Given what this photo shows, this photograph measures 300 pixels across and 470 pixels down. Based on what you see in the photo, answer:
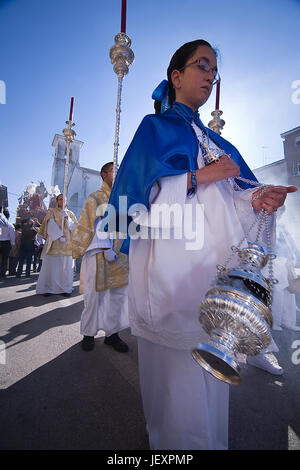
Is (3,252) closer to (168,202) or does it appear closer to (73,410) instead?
(73,410)

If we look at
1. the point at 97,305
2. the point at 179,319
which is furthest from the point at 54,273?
the point at 179,319

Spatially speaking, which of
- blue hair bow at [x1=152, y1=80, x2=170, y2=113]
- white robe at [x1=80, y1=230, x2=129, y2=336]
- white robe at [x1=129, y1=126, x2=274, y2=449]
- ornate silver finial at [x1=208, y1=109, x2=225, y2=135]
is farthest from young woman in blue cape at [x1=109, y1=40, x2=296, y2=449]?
ornate silver finial at [x1=208, y1=109, x2=225, y2=135]

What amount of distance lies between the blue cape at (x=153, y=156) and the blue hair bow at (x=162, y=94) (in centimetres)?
27

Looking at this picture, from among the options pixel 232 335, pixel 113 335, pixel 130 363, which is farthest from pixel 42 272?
pixel 232 335

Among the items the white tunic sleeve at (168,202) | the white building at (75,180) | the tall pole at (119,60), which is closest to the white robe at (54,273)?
the tall pole at (119,60)

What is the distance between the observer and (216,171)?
1.09m

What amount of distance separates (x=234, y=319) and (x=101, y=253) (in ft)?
7.44

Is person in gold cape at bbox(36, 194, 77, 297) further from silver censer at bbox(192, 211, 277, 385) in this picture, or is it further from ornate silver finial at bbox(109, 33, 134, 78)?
silver censer at bbox(192, 211, 277, 385)

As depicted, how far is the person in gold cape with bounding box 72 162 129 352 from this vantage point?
2715mm

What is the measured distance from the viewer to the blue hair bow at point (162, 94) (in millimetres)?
1498

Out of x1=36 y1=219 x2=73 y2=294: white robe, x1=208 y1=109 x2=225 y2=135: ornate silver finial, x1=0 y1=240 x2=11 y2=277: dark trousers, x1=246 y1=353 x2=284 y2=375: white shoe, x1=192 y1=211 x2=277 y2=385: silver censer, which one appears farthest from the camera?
x1=0 y1=240 x2=11 y2=277: dark trousers

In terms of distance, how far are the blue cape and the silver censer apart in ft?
1.71
